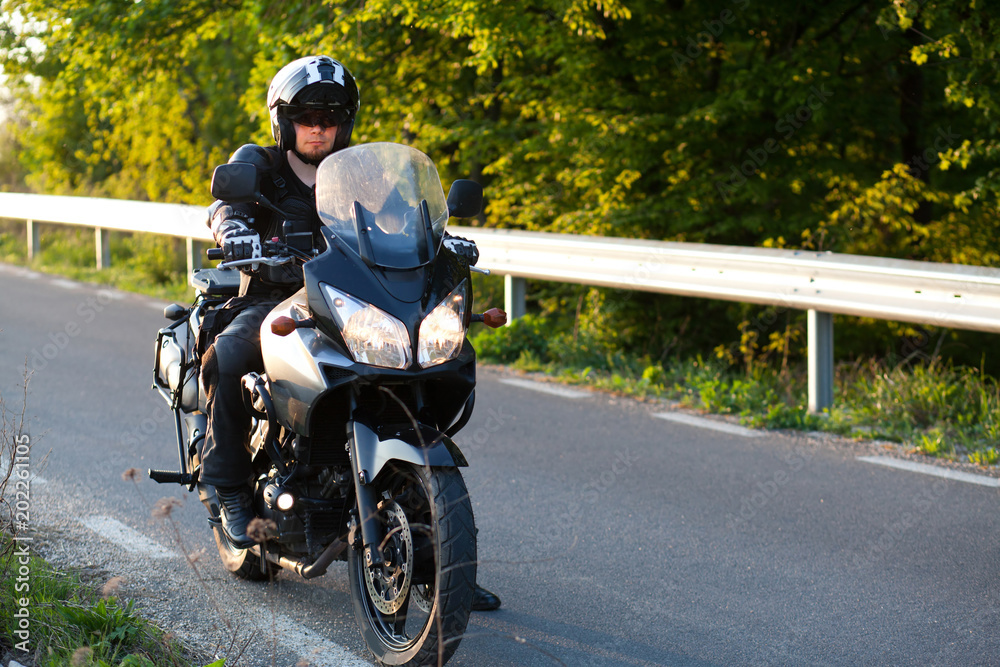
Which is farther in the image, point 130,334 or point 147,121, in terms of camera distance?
point 147,121

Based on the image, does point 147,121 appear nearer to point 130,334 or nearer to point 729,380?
point 130,334

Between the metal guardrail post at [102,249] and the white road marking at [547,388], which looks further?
the metal guardrail post at [102,249]

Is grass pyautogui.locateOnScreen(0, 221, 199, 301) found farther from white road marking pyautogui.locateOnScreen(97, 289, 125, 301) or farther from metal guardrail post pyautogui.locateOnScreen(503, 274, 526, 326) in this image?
metal guardrail post pyautogui.locateOnScreen(503, 274, 526, 326)

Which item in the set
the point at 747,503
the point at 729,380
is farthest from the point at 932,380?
the point at 747,503

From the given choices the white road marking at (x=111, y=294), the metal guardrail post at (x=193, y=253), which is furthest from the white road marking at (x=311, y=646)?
the metal guardrail post at (x=193, y=253)

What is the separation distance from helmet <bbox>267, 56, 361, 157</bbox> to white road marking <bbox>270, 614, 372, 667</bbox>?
68.5 inches

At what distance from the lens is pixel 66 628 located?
3369 millimetres

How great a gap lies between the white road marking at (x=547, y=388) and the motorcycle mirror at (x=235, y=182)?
4.43m

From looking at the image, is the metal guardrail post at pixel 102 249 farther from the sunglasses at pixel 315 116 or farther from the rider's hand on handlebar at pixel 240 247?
the rider's hand on handlebar at pixel 240 247

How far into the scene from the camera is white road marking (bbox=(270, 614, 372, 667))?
3465 mm

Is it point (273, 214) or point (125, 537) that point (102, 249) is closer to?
point (125, 537)

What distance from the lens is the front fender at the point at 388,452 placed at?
10.3 ft

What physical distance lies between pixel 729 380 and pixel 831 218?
11.4 feet

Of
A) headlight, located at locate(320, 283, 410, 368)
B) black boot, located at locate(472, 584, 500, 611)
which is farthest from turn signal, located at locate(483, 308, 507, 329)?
black boot, located at locate(472, 584, 500, 611)
